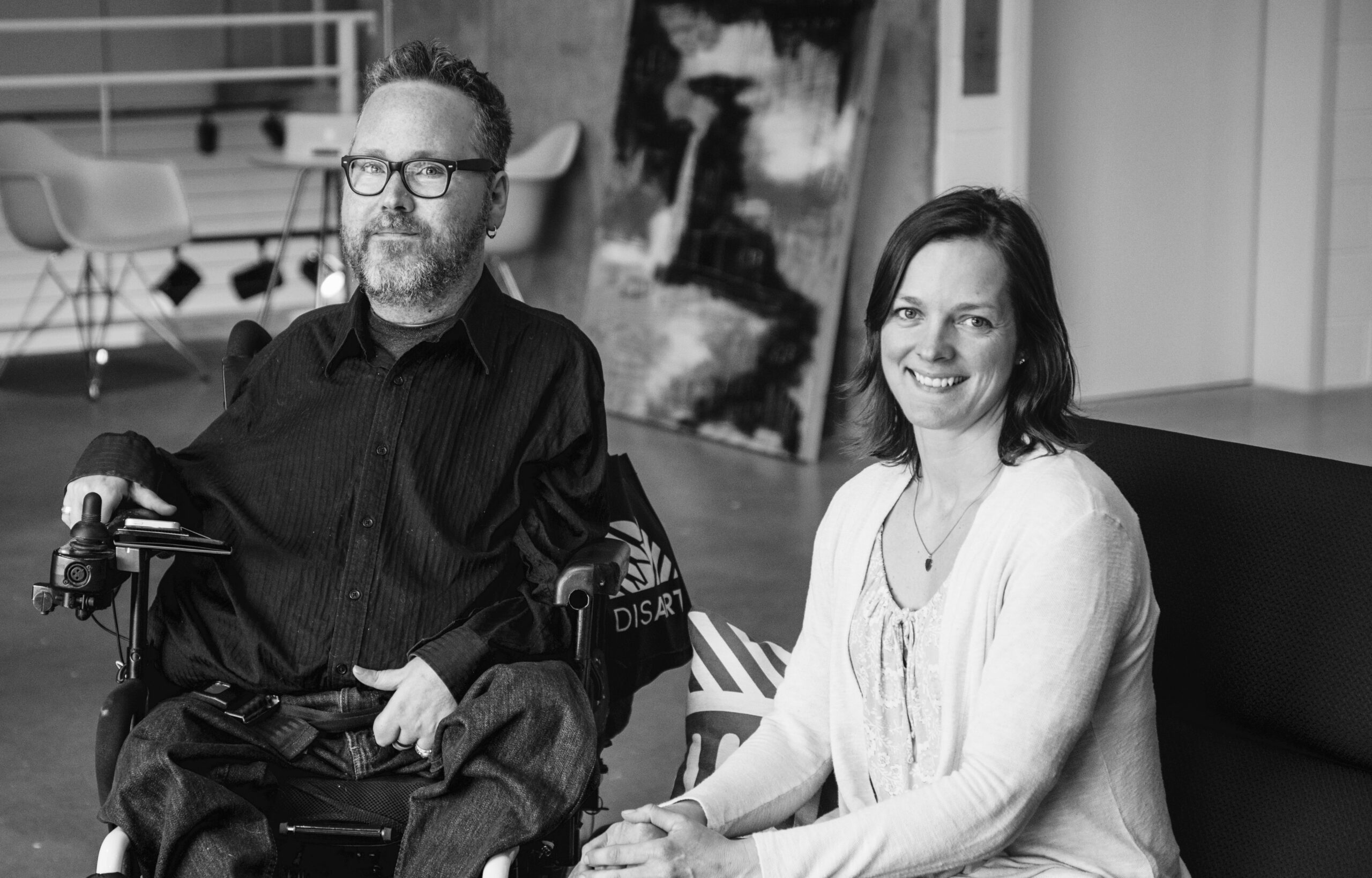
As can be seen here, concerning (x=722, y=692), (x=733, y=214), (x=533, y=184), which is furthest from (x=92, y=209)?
(x=722, y=692)

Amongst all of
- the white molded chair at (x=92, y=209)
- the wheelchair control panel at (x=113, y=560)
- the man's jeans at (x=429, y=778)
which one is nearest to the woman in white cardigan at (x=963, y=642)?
the man's jeans at (x=429, y=778)

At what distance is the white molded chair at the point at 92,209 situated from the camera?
711 centimetres

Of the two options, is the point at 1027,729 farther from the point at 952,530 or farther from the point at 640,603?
the point at 640,603

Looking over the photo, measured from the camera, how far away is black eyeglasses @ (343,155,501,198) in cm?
229

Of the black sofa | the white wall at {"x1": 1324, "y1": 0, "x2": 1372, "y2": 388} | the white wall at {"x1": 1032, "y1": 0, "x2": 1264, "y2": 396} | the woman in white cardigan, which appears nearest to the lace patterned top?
the woman in white cardigan

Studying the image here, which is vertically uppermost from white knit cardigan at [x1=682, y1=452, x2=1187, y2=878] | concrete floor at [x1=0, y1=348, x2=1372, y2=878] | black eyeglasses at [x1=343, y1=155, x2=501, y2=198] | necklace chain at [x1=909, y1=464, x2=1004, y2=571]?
black eyeglasses at [x1=343, y1=155, x2=501, y2=198]

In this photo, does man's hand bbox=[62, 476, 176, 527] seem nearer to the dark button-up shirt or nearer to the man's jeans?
the dark button-up shirt

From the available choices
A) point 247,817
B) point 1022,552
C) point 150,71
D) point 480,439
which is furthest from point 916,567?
point 150,71

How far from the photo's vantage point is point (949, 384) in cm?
181

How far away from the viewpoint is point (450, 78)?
7.66ft

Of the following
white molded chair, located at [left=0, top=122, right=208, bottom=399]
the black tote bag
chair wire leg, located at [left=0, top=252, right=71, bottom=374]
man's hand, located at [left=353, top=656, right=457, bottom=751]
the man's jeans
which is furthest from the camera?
chair wire leg, located at [left=0, top=252, right=71, bottom=374]

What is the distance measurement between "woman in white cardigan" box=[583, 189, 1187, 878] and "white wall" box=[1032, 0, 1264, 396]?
462 cm

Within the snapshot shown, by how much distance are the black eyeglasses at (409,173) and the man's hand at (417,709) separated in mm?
659

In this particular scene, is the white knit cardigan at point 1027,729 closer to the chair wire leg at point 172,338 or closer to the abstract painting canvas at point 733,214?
the abstract painting canvas at point 733,214
